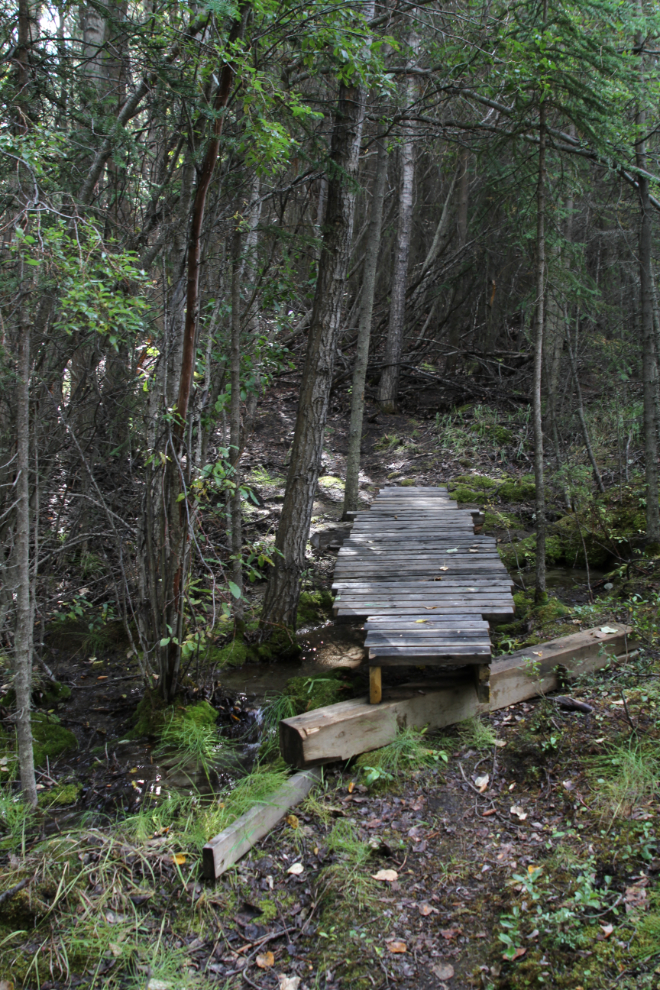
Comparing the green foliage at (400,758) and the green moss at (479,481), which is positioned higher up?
the green moss at (479,481)

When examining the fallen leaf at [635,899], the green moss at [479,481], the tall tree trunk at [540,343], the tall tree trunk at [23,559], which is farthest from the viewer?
the green moss at [479,481]

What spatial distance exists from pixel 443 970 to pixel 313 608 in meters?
4.50

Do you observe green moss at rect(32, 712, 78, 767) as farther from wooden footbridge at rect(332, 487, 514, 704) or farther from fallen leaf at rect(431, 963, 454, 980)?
fallen leaf at rect(431, 963, 454, 980)

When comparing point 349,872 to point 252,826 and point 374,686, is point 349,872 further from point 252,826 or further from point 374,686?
point 374,686

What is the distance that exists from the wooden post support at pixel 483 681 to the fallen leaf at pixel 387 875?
1418 mm

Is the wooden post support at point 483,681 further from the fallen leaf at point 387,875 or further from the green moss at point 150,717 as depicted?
the green moss at point 150,717

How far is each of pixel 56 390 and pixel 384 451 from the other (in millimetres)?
8091

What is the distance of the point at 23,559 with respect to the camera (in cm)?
332

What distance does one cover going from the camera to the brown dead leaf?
287cm

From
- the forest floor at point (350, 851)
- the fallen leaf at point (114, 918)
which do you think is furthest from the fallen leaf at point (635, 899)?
the fallen leaf at point (114, 918)

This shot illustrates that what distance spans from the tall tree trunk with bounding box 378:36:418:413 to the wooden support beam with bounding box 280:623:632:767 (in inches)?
377

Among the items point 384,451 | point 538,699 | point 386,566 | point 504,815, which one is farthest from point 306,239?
point 384,451

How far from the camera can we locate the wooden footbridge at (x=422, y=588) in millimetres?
4204

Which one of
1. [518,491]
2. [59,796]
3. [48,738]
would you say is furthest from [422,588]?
[518,491]
